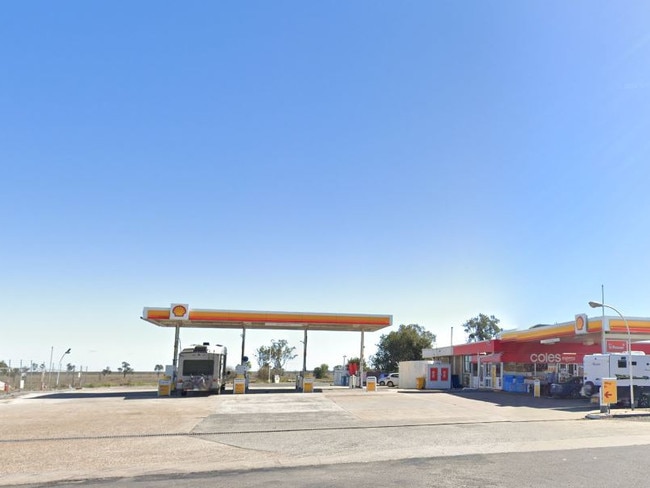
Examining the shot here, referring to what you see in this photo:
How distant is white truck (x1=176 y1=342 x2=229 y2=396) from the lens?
30797 mm

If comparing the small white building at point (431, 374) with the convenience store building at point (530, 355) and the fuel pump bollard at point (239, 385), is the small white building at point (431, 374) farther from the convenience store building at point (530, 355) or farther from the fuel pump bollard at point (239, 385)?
the fuel pump bollard at point (239, 385)

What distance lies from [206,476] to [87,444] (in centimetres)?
579

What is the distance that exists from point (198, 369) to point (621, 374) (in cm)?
2240

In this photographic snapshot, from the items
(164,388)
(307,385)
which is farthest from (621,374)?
(164,388)

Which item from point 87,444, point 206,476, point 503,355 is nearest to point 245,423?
point 87,444

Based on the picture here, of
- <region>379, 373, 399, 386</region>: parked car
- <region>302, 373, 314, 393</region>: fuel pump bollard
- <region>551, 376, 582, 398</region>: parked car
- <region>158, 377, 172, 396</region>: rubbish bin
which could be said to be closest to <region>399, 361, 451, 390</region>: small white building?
<region>379, 373, 399, 386</region>: parked car

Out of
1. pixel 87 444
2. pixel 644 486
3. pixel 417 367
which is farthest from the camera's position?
pixel 417 367

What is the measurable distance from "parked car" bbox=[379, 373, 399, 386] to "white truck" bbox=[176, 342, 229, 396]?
22.5 m

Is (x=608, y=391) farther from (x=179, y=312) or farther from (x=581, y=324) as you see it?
(x=179, y=312)

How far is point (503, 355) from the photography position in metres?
38.9

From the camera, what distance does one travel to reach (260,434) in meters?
15.7

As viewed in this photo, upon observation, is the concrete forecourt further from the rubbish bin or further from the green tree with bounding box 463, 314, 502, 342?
the green tree with bounding box 463, 314, 502, 342

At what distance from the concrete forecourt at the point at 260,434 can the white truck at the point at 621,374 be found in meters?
2.56

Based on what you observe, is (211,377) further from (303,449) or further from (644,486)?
(644,486)
